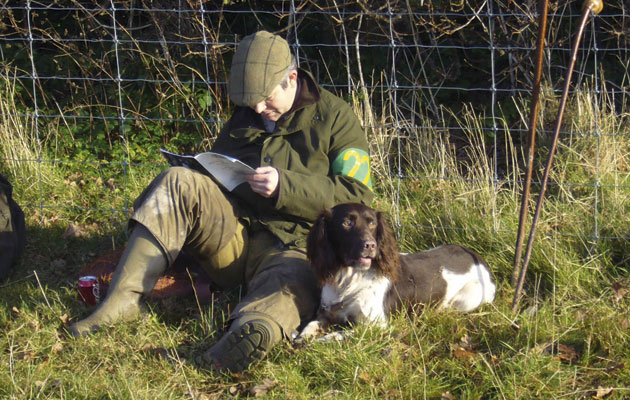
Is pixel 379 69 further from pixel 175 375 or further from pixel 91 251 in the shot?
pixel 175 375

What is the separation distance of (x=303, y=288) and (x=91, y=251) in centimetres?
190

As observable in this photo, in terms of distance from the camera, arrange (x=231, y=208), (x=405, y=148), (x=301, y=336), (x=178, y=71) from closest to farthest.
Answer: (x=301, y=336)
(x=231, y=208)
(x=405, y=148)
(x=178, y=71)

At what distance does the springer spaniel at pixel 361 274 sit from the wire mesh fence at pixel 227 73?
169 cm

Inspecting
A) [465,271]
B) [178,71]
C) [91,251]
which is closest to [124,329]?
[91,251]

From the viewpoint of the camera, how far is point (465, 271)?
4.14 meters

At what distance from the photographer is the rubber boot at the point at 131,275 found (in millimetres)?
3887

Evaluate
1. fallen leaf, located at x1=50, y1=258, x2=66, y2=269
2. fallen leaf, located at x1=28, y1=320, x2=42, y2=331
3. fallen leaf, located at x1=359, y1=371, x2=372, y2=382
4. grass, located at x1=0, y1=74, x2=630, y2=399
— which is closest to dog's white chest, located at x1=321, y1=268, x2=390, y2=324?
grass, located at x1=0, y1=74, x2=630, y2=399

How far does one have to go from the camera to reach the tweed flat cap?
3891mm

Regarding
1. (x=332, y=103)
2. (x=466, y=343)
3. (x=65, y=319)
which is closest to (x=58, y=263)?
(x=65, y=319)

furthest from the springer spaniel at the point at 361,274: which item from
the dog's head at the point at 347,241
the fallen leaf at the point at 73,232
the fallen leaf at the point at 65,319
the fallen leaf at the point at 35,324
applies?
the fallen leaf at the point at 73,232

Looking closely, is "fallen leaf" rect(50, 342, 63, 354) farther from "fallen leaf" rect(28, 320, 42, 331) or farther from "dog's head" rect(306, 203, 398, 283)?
"dog's head" rect(306, 203, 398, 283)

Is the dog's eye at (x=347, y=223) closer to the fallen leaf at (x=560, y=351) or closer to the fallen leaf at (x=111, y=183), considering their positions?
the fallen leaf at (x=560, y=351)

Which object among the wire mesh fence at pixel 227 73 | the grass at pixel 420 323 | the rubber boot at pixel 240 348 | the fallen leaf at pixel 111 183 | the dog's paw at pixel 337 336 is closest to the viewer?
the grass at pixel 420 323

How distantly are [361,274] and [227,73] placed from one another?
3185 millimetres
